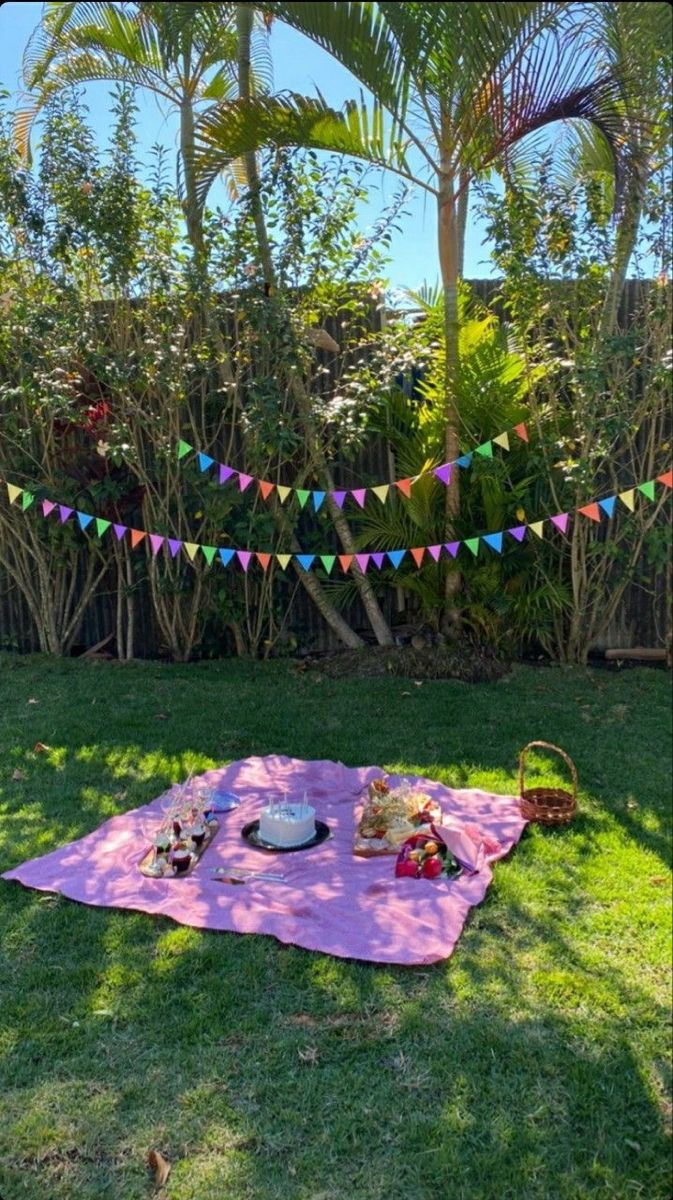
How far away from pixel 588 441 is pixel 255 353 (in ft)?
6.80

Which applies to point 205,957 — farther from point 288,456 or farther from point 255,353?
point 255,353

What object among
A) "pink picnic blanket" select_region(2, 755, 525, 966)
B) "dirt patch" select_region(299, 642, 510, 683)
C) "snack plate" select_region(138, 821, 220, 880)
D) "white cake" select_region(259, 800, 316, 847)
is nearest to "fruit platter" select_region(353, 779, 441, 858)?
"pink picnic blanket" select_region(2, 755, 525, 966)

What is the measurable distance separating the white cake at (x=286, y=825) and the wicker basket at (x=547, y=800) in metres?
0.65

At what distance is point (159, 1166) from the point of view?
4.50 ft

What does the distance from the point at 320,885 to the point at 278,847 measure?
24 centimetres

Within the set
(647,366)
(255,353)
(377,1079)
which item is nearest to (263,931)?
(377,1079)

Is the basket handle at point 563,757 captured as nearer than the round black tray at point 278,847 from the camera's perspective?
Yes

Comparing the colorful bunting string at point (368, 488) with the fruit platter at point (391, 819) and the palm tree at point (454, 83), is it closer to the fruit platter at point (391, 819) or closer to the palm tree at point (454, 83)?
the palm tree at point (454, 83)

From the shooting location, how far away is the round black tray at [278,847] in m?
2.44

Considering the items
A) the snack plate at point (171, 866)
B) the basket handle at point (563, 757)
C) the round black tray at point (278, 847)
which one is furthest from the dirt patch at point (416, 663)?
the snack plate at point (171, 866)

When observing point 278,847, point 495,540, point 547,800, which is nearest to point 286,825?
point 278,847

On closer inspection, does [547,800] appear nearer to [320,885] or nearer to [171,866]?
[320,885]

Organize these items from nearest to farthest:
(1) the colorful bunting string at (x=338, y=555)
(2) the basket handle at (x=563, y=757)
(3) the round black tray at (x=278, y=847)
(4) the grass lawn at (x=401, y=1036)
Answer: (4) the grass lawn at (x=401, y=1036)
(2) the basket handle at (x=563, y=757)
(3) the round black tray at (x=278, y=847)
(1) the colorful bunting string at (x=338, y=555)

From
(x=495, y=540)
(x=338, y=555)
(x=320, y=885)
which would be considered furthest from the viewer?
(x=338, y=555)
